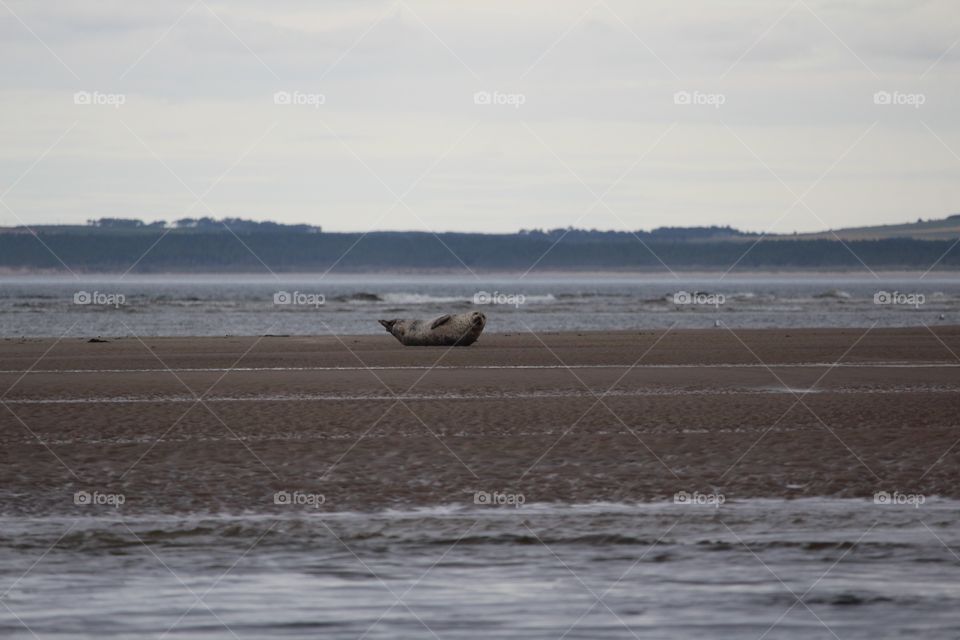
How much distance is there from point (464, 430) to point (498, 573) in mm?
7945

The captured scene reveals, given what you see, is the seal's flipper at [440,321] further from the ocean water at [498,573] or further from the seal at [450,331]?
the ocean water at [498,573]

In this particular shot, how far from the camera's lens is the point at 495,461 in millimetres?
14734

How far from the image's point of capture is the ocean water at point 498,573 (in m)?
7.98

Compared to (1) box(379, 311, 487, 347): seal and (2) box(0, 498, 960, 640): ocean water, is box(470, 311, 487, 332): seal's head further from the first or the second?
(2) box(0, 498, 960, 640): ocean water

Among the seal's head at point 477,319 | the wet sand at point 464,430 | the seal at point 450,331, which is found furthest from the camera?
the seal at point 450,331

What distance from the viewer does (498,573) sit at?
940cm

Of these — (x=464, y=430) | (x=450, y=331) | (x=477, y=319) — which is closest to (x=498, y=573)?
(x=464, y=430)

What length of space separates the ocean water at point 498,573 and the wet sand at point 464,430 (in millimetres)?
1002

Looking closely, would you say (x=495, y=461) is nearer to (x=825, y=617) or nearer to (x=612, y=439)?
(x=612, y=439)

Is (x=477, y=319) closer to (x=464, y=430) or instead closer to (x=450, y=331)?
(x=450, y=331)

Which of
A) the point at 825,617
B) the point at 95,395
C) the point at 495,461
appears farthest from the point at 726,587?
the point at 95,395

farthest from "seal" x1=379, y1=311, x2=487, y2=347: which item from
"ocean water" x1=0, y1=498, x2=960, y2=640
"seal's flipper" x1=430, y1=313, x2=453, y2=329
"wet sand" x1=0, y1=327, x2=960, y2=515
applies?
"ocean water" x1=0, y1=498, x2=960, y2=640

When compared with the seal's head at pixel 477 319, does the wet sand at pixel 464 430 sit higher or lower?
lower

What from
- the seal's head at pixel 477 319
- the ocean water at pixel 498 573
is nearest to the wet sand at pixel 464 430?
the ocean water at pixel 498 573
